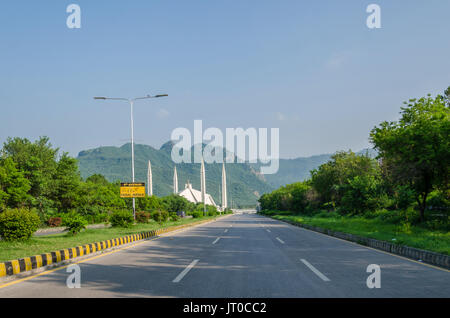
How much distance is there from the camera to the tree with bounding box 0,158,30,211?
33494 mm

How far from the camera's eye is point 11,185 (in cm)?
3431

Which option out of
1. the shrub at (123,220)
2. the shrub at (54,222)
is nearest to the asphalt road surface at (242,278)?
the shrub at (123,220)

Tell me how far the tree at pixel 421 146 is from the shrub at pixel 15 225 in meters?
17.8

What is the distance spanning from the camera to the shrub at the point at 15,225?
47.5 ft

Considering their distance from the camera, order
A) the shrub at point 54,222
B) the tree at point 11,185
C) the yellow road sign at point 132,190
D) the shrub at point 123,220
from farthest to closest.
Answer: the shrub at point 54,222 < the tree at point 11,185 < the yellow road sign at point 132,190 < the shrub at point 123,220

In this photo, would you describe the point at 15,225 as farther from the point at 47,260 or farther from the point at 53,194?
the point at 53,194

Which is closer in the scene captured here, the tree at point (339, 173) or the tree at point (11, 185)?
the tree at point (11, 185)

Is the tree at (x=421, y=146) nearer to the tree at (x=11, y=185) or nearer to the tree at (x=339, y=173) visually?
the tree at (x=339, y=173)

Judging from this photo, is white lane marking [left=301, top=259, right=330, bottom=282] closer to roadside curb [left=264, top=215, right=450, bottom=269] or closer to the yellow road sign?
roadside curb [left=264, top=215, right=450, bottom=269]

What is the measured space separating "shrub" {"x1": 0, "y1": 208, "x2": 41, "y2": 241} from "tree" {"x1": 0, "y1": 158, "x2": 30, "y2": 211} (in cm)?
2147

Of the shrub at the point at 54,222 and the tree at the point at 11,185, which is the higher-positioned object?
the tree at the point at 11,185

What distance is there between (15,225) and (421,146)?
18.8 metres

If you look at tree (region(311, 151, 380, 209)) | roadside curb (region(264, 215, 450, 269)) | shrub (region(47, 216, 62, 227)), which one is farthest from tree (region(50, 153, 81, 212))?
roadside curb (region(264, 215, 450, 269))
